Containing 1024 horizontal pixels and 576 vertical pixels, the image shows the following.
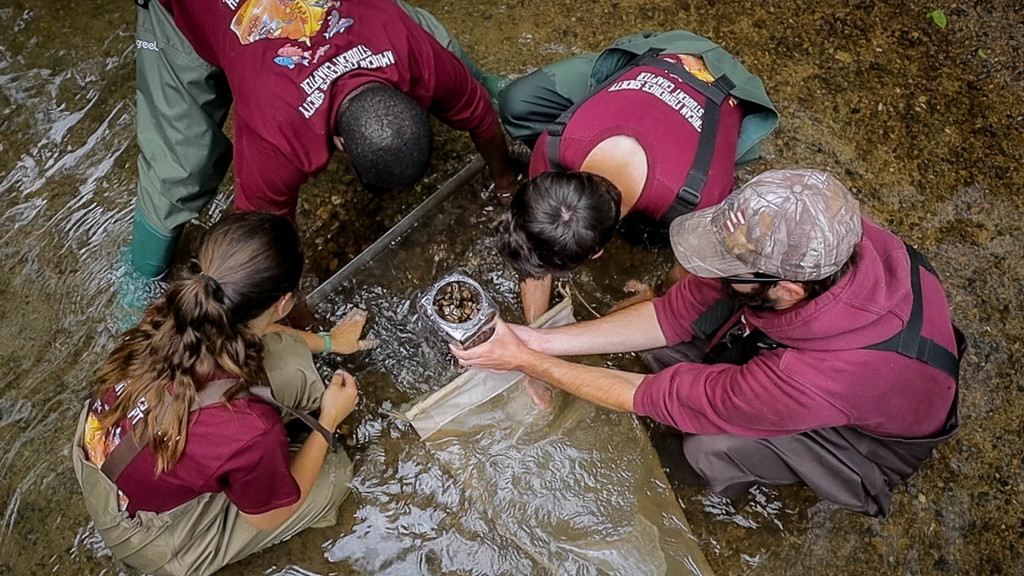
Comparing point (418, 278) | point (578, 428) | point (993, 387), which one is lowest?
point (993, 387)

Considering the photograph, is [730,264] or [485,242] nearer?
[730,264]

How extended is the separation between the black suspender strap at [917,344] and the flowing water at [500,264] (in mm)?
765

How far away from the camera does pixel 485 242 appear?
2.55 meters

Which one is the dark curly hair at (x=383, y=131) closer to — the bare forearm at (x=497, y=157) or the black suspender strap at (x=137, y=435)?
the bare forearm at (x=497, y=157)

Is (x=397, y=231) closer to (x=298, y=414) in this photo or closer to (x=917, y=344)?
(x=298, y=414)

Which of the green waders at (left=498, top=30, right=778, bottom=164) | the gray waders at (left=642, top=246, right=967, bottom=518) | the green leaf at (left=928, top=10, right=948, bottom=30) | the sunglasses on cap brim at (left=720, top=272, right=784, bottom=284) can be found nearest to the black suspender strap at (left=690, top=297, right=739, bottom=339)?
the gray waders at (left=642, top=246, right=967, bottom=518)

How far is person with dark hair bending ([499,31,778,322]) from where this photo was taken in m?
1.75

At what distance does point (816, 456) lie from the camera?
1.91 meters

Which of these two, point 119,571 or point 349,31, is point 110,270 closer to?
point 119,571

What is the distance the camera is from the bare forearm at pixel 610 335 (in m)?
2.08

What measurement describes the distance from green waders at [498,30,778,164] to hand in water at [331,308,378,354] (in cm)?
80

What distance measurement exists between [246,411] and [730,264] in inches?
41.8

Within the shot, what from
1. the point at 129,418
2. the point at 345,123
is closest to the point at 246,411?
the point at 129,418

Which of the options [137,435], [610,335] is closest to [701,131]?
[610,335]
